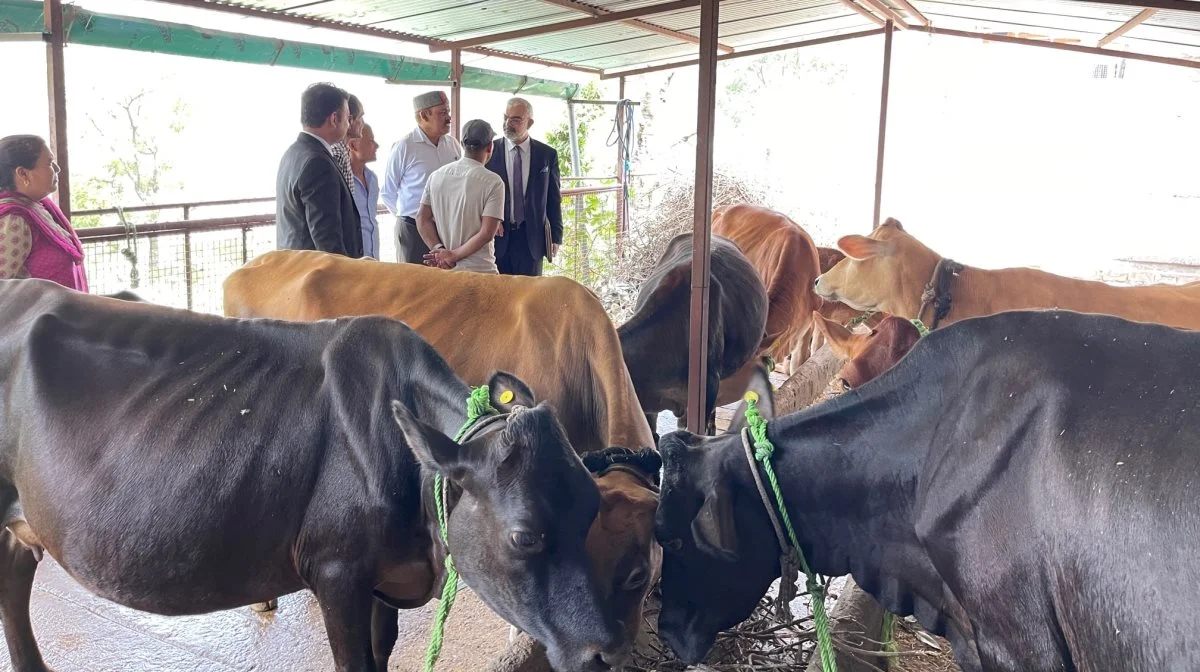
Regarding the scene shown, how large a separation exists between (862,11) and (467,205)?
6.56m

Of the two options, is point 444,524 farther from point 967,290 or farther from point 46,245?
point 967,290

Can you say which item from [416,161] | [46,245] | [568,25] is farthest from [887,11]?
[46,245]

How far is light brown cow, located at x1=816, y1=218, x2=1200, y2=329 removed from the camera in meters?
4.68

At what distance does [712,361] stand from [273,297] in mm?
2411

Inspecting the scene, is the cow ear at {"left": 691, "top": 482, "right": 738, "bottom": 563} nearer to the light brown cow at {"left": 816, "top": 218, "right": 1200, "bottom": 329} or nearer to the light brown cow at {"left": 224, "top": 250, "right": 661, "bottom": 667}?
the light brown cow at {"left": 224, "top": 250, "right": 661, "bottom": 667}

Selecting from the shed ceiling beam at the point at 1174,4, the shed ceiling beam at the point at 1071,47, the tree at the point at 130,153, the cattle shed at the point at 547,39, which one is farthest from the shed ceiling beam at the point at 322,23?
the tree at the point at 130,153

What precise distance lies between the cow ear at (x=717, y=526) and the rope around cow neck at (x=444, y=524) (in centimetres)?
61

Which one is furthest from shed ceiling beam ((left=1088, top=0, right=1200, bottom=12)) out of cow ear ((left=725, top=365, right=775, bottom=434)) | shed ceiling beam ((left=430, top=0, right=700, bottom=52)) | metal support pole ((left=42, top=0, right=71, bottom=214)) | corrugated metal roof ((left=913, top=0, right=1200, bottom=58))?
metal support pole ((left=42, top=0, right=71, bottom=214))

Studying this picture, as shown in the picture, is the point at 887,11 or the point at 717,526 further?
the point at 887,11

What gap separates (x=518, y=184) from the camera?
260 inches

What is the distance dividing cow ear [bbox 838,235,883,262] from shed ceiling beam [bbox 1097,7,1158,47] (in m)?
2.64

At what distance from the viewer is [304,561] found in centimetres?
256

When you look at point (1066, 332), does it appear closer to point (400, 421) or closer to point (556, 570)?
point (556, 570)

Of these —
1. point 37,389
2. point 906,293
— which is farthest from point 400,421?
point 906,293
